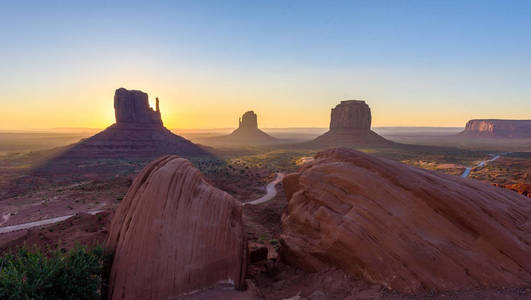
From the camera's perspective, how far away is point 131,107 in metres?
109

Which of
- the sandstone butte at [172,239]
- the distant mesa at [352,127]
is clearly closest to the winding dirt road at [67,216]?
the sandstone butte at [172,239]

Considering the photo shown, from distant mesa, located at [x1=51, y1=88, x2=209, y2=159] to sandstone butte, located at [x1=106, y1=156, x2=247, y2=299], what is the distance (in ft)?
309

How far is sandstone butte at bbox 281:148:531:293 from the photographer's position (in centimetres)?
970

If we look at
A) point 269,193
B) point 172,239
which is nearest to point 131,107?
point 269,193

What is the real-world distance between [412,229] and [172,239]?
11312 millimetres

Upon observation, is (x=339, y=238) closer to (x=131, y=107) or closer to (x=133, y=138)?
(x=133, y=138)

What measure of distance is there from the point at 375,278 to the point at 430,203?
440 centimetres

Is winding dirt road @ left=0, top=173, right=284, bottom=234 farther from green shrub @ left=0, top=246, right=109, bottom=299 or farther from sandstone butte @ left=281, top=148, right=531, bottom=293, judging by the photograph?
green shrub @ left=0, top=246, right=109, bottom=299

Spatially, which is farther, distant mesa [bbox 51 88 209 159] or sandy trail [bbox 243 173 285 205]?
distant mesa [bbox 51 88 209 159]

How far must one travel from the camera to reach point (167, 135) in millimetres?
115062

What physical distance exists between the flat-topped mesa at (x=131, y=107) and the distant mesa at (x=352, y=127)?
97.2 metres

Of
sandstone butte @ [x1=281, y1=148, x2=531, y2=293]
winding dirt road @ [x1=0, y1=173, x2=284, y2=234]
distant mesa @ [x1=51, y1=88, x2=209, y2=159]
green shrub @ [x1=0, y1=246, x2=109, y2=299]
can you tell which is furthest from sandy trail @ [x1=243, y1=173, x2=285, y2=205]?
distant mesa @ [x1=51, y1=88, x2=209, y2=159]

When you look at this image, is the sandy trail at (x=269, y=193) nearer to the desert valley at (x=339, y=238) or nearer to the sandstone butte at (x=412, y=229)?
the desert valley at (x=339, y=238)

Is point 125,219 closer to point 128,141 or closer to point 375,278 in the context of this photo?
point 375,278
